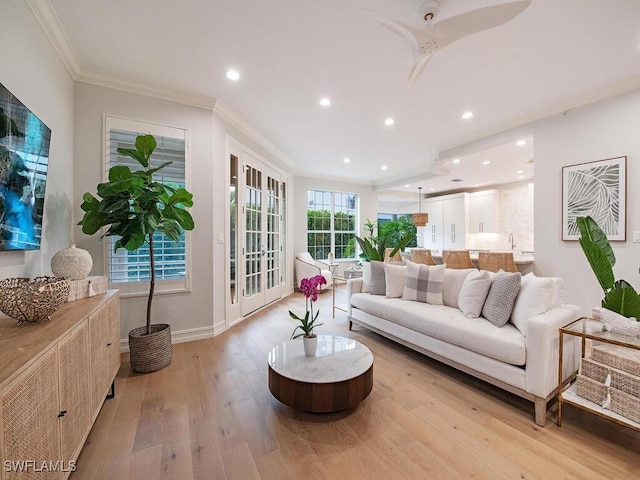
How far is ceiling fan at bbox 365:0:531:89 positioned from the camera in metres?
1.58

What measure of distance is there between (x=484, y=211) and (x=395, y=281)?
535cm

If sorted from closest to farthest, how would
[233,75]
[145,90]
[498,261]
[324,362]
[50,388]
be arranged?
[50,388] < [324,362] < [233,75] < [145,90] < [498,261]

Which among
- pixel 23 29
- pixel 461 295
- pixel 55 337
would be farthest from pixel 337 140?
pixel 55 337

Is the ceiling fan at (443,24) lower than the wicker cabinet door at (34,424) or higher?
higher

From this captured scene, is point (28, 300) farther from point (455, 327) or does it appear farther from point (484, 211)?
point (484, 211)

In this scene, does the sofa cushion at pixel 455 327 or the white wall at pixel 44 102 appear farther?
the sofa cushion at pixel 455 327

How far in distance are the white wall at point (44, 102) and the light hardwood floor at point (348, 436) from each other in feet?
3.92

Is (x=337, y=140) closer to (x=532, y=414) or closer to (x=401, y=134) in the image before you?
(x=401, y=134)

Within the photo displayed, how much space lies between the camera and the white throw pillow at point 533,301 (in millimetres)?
2072

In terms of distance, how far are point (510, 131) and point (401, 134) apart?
148 centimetres

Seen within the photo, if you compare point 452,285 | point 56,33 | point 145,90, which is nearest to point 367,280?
point 452,285

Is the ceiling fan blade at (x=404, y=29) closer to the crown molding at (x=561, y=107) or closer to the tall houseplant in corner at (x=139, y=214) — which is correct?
the tall houseplant in corner at (x=139, y=214)

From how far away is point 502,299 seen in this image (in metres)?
2.30

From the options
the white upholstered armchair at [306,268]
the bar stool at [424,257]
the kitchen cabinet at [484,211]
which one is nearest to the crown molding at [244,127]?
the white upholstered armchair at [306,268]
